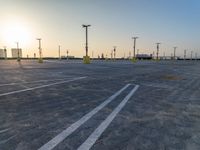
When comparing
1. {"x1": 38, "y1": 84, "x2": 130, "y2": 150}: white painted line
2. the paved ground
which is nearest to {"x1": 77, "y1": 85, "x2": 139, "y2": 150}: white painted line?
the paved ground

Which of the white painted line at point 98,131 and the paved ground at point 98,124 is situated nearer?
the white painted line at point 98,131

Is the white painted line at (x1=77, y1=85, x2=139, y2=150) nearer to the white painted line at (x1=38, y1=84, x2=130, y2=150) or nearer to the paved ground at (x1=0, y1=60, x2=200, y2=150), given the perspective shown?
the paved ground at (x1=0, y1=60, x2=200, y2=150)

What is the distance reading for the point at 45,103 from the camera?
709 cm

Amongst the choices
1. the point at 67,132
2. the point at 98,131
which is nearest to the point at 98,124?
the point at 98,131

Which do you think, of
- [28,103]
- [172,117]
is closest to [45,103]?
[28,103]

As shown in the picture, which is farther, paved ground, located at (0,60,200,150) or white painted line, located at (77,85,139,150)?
paved ground, located at (0,60,200,150)

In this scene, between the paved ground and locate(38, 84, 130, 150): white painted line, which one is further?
the paved ground

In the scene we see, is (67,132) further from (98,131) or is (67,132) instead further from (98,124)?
(98,124)

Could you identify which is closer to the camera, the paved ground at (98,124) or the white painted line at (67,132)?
the white painted line at (67,132)

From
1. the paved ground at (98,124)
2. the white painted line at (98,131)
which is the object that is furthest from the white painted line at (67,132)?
the white painted line at (98,131)

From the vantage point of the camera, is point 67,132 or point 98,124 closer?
point 67,132

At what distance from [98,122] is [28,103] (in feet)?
9.92

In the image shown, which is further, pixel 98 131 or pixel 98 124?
pixel 98 124

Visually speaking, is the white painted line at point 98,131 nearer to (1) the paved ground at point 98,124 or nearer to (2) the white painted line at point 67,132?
(1) the paved ground at point 98,124
